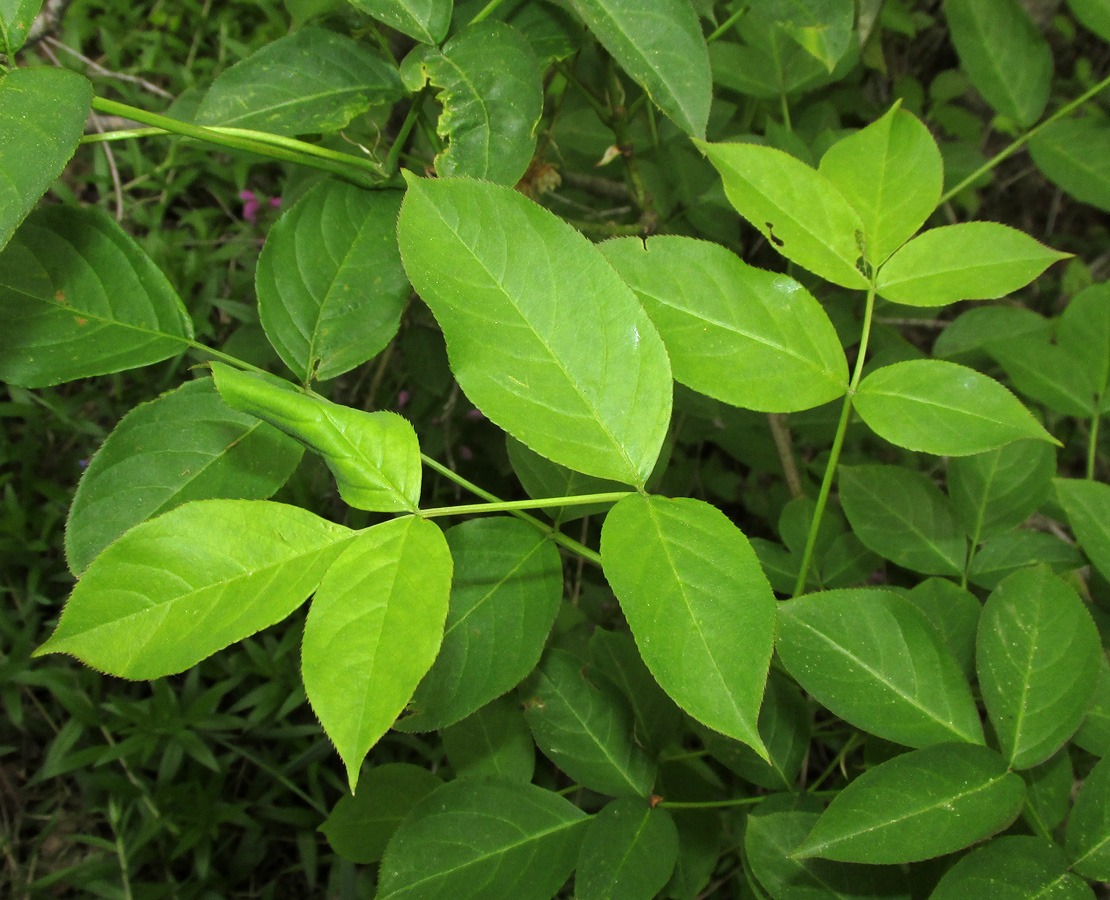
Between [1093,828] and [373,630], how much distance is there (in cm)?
71

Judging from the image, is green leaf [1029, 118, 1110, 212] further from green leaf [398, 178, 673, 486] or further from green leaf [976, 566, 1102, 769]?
green leaf [398, 178, 673, 486]

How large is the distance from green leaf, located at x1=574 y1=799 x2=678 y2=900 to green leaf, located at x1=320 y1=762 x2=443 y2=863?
0.89 feet

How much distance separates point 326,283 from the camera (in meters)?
1.00

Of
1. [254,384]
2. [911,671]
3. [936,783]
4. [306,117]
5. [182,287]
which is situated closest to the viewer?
[254,384]

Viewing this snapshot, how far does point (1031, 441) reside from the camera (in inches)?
Result: 47.0

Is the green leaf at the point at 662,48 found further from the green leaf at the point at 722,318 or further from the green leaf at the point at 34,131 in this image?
the green leaf at the point at 34,131

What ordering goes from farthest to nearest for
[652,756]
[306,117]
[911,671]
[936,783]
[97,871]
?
[97,871] → [652,756] → [306,117] → [911,671] → [936,783]

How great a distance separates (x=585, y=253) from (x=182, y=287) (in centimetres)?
189

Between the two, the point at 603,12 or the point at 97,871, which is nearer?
the point at 603,12

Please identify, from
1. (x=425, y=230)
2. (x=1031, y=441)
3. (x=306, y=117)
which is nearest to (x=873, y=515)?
(x=1031, y=441)

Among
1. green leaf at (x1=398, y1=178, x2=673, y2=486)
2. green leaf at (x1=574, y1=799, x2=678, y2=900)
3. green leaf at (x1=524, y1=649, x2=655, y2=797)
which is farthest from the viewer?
green leaf at (x1=524, y1=649, x2=655, y2=797)

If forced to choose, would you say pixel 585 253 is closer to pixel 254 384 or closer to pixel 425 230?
pixel 425 230

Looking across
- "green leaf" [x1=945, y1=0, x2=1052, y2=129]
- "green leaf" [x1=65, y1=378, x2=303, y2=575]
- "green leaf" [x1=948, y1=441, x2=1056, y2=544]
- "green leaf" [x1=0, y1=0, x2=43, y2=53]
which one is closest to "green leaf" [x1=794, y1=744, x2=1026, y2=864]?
"green leaf" [x1=948, y1=441, x2=1056, y2=544]

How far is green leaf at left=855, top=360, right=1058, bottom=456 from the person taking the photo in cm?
78
